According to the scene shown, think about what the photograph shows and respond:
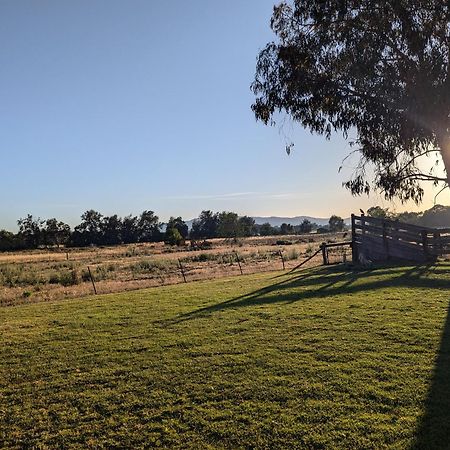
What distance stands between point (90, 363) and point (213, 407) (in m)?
2.90

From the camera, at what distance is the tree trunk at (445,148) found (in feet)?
41.8

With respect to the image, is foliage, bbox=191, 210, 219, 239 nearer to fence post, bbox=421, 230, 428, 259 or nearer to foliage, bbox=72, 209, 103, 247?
foliage, bbox=72, 209, 103, 247

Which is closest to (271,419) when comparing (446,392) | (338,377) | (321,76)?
(338,377)

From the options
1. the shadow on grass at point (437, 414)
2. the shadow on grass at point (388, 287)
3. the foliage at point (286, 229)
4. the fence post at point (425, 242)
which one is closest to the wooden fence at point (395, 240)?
the fence post at point (425, 242)

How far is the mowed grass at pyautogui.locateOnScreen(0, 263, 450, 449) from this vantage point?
14.3 ft

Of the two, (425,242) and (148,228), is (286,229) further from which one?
(425,242)

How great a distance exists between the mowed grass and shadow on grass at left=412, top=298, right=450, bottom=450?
0.02 meters

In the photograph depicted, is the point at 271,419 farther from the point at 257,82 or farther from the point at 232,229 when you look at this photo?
the point at 232,229

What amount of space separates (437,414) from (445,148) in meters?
10.6

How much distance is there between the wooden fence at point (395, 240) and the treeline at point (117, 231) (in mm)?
63097

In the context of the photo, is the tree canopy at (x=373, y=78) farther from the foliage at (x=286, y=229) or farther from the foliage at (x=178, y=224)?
the foliage at (x=286, y=229)

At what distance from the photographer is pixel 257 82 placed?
15.5 m

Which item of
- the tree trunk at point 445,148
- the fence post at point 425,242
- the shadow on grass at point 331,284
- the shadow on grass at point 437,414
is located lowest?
the shadow on grass at point 437,414

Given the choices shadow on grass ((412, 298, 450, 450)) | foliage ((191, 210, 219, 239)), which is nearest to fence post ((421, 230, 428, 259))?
shadow on grass ((412, 298, 450, 450))
